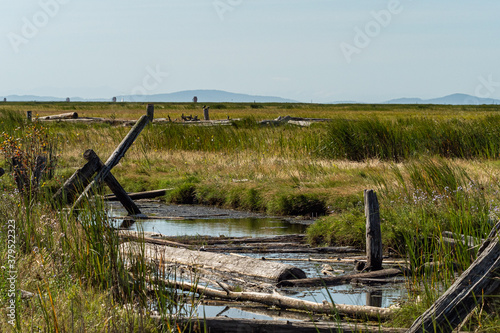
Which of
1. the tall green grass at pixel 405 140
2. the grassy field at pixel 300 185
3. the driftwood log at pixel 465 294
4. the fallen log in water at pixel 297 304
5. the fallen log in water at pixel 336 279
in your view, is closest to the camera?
the driftwood log at pixel 465 294

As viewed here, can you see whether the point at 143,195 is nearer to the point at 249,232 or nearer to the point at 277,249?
the point at 249,232

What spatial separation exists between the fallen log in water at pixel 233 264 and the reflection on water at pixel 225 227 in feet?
11.1

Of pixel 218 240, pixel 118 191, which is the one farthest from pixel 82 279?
pixel 118 191

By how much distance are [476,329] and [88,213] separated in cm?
422

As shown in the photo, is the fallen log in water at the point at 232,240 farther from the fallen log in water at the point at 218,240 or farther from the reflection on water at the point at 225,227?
the reflection on water at the point at 225,227

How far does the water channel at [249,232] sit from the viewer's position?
22.9 feet

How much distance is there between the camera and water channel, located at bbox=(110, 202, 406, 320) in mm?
6966

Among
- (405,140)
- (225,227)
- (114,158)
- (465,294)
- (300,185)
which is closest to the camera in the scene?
(465,294)

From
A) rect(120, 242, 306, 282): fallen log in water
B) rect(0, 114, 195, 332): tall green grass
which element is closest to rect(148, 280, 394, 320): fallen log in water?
rect(0, 114, 195, 332): tall green grass

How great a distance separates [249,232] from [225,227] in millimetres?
895

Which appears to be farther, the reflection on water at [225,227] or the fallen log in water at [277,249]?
the reflection on water at [225,227]

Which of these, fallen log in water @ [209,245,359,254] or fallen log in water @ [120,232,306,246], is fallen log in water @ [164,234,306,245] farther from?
fallen log in water @ [209,245,359,254]

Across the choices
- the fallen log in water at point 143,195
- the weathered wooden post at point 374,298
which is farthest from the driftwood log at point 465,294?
the fallen log in water at point 143,195

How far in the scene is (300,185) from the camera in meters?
15.4
